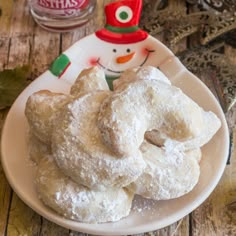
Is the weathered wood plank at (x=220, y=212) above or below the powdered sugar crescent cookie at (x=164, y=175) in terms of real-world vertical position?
below

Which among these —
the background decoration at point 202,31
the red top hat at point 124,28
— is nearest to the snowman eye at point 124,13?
the red top hat at point 124,28

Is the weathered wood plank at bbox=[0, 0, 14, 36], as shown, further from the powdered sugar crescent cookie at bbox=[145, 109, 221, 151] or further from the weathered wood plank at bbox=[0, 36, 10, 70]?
the powdered sugar crescent cookie at bbox=[145, 109, 221, 151]

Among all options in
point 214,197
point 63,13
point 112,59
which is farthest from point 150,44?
point 214,197

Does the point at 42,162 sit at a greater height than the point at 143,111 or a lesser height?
lesser

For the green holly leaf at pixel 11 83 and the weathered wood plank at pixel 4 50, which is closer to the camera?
the green holly leaf at pixel 11 83

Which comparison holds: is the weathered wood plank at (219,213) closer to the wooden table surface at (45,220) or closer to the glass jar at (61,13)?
the wooden table surface at (45,220)

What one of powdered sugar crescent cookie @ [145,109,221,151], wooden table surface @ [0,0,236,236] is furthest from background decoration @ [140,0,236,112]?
powdered sugar crescent cookie @ [145,109,221,151]

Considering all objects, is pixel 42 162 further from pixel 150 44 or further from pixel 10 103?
pixel 150 44

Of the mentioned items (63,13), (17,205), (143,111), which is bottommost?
(17,205)
